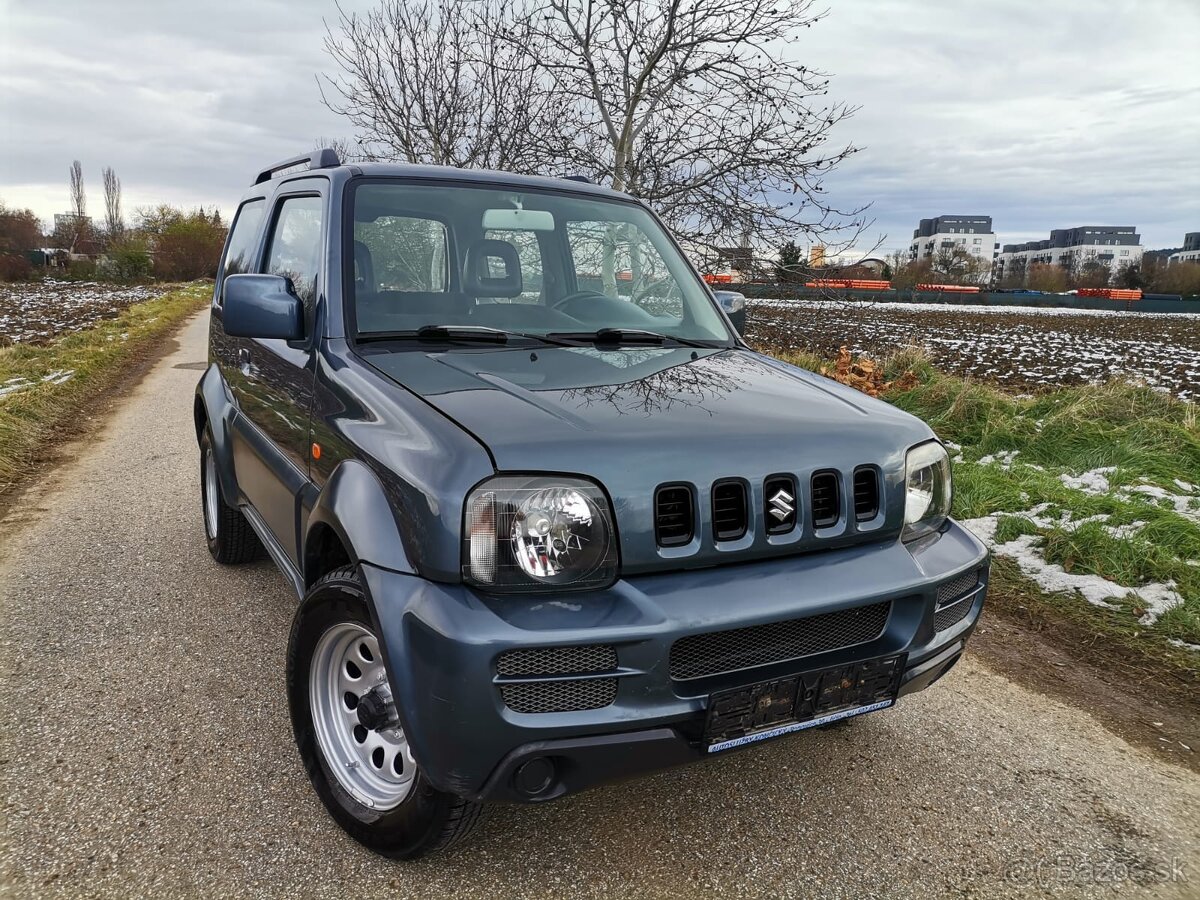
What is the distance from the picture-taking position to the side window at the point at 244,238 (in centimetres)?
384

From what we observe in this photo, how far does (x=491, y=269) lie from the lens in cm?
301

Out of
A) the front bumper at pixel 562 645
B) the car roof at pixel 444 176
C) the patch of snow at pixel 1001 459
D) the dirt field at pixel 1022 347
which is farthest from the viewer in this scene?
the dirt field at pixel 1022 347

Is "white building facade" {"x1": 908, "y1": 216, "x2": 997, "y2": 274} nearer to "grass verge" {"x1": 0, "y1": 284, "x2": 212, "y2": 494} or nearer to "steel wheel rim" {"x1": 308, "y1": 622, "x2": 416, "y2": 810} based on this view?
"grass verge" {"x1": 0, "y1": 284, "x2": 212, "y2": 494}

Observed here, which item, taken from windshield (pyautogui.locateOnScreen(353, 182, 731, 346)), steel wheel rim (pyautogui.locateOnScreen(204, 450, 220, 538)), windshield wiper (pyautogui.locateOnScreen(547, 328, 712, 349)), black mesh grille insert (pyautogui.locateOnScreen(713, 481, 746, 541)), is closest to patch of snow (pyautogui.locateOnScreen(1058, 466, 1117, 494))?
windshield (pyautogui.locateOnScreen(353, 182, 731, 346))

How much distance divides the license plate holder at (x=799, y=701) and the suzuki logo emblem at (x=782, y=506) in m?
0.38

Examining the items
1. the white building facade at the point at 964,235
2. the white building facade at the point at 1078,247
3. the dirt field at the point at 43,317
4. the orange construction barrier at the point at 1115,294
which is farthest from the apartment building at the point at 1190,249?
the dirt field at the point at 43,317

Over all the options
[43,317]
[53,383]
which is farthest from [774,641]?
[43,317]

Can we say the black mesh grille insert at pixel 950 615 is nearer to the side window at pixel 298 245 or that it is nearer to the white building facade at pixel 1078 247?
the side window at pixel 298 245

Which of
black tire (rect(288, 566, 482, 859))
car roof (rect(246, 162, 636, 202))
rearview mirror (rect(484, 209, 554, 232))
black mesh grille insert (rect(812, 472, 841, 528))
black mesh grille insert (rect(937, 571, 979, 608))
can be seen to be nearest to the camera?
black tire (rect(288, 566, 482, 859))

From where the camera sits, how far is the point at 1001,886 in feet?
7.15

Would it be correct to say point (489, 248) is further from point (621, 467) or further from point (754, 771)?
point (754, 771)

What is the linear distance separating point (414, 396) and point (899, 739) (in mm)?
2063

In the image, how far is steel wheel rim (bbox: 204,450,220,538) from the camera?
4.29m

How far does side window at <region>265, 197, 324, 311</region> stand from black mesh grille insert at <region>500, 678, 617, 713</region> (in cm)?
164
